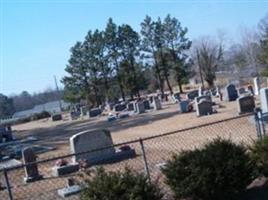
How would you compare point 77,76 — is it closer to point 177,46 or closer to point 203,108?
point 177,46

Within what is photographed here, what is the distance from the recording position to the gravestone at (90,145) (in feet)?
59.5

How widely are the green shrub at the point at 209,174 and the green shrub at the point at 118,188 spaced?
0.60m

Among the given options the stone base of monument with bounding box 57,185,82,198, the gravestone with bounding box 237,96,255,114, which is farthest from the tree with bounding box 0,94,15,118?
the stone base of monument with bounding box 57,185,82,198

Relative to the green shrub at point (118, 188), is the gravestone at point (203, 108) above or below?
below

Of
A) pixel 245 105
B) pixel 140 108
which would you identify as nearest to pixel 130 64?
pixel 140 108

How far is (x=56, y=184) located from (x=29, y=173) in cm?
235

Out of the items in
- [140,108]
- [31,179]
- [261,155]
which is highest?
[261,155]

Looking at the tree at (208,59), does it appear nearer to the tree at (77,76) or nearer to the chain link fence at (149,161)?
the tree at (77,76)

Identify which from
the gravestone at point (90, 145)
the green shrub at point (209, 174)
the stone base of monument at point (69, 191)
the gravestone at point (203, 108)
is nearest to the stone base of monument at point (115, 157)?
the gravestone at point (90, 145)

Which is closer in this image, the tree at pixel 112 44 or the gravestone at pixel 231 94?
the gravestone at pixel 231 94

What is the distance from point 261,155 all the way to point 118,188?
3.07m

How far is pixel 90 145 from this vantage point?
1859 cm

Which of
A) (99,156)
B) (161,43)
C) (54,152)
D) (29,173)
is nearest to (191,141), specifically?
(99,156)

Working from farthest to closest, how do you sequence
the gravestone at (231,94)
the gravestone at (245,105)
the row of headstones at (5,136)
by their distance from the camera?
the gravestone at (231,94), the row of headstones at (5,136), the gravestone at (245,105)
